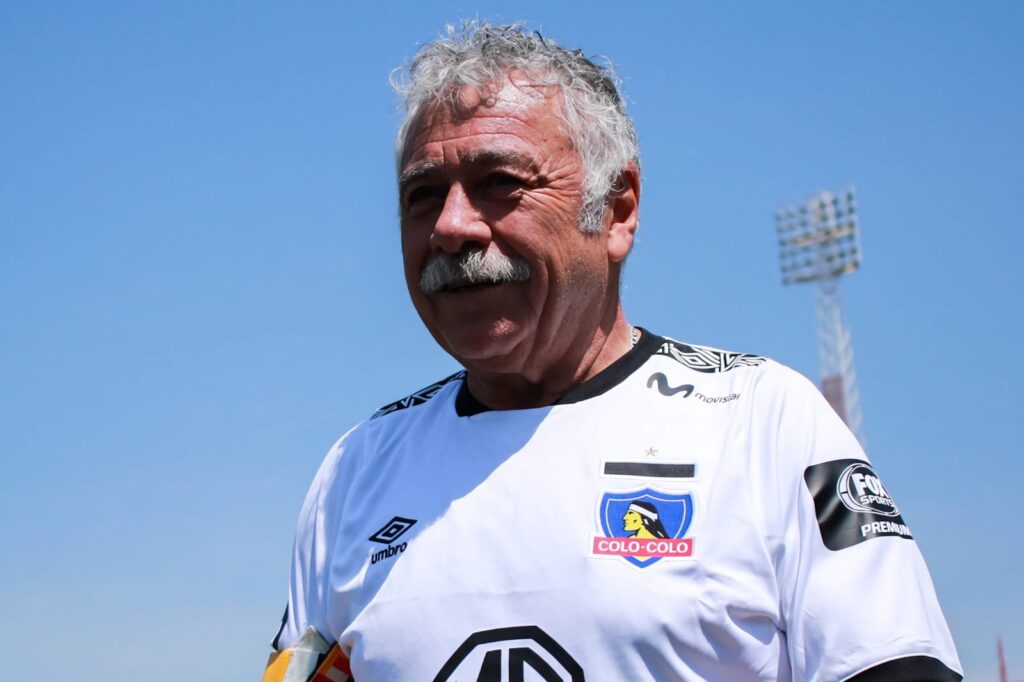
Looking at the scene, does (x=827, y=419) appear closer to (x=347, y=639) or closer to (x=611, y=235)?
(x=611, y=235)

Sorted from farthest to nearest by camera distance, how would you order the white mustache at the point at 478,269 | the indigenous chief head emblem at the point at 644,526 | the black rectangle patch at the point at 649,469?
1. the white mustache at the point at 478,269
2. the black rectangle patch at the point at 649,469
3. the indigenous chief head emblem at the point at 644,526

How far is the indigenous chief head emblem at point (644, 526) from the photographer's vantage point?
309 centimetres

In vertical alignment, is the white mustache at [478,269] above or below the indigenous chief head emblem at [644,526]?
above

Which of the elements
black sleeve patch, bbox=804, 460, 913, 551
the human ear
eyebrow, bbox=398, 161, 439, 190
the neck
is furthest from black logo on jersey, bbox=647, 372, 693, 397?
eyebrow, bbox=398, 161, 439, 190

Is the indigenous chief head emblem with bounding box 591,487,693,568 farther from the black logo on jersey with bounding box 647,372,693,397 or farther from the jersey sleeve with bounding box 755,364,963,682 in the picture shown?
the black logo on jersey with bounding box 647,372,693,397

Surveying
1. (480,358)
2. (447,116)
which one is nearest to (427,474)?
(480,358)

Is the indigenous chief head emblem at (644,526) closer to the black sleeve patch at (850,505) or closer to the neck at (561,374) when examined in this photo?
the black sleeve patch at (850,505)

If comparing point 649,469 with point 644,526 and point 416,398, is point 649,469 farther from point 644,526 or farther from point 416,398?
point 416,398

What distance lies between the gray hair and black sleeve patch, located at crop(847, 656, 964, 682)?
56.1 inches

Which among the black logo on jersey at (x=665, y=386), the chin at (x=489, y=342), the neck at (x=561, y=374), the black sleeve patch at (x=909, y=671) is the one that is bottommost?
the black sleeve patch at (x=909, y=671)

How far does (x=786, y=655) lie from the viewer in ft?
9.71

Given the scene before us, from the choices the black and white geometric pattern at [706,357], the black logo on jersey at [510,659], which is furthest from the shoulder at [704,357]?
the black logo on jersey at [510,659]

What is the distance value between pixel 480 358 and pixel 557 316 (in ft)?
0.81

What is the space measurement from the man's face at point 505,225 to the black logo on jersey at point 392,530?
1.62ft
